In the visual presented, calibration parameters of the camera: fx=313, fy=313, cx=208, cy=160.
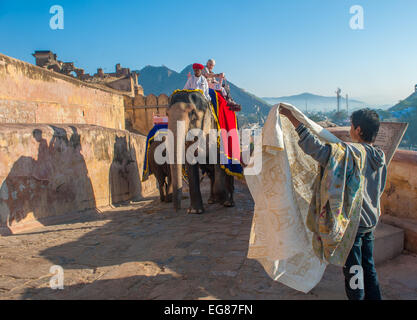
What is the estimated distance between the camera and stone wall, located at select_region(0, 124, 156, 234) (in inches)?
176

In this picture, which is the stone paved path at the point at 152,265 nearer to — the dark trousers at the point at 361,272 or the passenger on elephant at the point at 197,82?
the dark trousers at the point at 361,272

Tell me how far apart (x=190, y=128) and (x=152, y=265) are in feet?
9.92

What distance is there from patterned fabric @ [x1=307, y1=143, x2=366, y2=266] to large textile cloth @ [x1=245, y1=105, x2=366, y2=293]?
7.6 inches

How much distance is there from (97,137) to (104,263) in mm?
3558

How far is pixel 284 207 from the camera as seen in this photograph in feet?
8.24

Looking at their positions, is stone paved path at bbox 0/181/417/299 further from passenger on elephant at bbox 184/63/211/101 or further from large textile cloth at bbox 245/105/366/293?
passenger on elephant at bbox 184/63/211/101

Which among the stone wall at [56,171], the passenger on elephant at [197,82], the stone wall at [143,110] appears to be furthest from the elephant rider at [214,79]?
the stone wall at [143,110]

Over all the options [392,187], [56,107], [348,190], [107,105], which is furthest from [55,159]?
[107,105]

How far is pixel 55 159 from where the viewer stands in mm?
5289

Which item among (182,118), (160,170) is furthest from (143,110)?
(182,118)

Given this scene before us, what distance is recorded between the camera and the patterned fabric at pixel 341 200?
2088mm

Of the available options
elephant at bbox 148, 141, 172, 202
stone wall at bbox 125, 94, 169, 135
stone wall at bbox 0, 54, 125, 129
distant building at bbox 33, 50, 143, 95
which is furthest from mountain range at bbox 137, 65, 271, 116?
elephant at bbox 148, 141, 172, 202

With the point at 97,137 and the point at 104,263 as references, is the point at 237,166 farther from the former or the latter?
the point at 104,263

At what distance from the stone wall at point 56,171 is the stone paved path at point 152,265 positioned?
0.42 m
